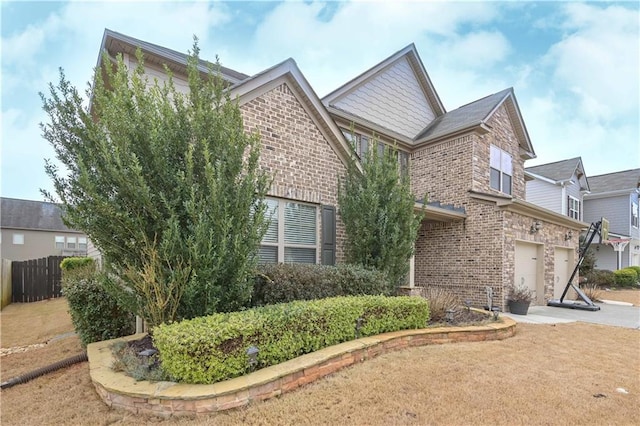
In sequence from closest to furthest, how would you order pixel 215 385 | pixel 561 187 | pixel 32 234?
pixel 215 385 < pixel 561 187 < pixel 32 234

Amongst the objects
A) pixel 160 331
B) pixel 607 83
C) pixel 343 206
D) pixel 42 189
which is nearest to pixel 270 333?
pixel 160 331

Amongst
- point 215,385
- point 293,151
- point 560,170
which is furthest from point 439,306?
point 560,170

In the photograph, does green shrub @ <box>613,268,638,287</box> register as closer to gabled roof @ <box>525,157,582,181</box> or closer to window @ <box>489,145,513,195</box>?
gabled roof @ <box>525,157,582,181</box>

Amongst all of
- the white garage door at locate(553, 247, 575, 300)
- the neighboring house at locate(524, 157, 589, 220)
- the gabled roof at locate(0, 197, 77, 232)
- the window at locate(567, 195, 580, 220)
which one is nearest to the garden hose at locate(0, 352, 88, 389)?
the white garage door at locate(553, 247, 575, 300)

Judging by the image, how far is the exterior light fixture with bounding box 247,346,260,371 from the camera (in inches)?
142

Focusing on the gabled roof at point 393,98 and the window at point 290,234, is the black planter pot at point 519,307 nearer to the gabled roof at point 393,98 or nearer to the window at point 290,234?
the window at point 290,234

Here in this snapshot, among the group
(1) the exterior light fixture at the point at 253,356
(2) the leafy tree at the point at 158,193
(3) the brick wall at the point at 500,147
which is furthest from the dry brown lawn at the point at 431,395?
(3) the brick wall at the point at 500,147

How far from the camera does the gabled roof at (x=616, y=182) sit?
2372 cm

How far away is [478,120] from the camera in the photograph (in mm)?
11500

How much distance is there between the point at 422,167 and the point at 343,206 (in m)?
6.65

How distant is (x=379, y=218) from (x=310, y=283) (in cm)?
254

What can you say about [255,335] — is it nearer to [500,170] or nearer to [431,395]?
[431,395]

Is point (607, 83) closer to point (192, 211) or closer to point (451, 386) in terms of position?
point (451, 386)

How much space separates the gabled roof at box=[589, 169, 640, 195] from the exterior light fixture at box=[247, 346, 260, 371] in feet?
97.0
